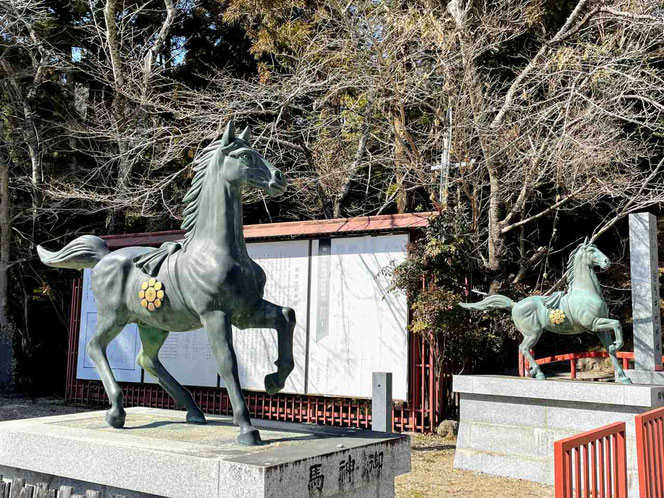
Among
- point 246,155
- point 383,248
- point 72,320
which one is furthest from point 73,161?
point 246,155

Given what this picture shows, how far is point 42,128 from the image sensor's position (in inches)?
533

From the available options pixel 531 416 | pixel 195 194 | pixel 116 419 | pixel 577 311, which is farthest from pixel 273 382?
pixel 577 311

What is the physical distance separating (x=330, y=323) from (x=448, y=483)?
337cm

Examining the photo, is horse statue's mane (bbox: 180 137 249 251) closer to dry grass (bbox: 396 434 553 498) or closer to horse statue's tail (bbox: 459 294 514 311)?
dry grass (bbox: 396 434 553 498)

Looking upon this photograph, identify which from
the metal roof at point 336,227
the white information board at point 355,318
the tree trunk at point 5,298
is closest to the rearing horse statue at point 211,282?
the white information board at point 355,318

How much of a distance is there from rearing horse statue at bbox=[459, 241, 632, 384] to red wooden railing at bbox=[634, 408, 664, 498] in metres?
2.91

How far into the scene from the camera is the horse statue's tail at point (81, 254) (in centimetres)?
445

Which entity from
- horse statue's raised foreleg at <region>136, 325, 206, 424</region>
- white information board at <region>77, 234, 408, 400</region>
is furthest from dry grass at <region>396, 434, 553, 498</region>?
horse statue's raised foreleg at <region>136, 325, 206, 424</region>

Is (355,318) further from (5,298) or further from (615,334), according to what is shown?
(5,298)

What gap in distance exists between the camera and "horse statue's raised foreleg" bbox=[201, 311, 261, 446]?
342 centimetres

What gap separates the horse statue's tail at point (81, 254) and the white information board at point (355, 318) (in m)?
5.30

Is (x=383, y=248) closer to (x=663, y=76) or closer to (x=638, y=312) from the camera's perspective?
(x=638, y=312)

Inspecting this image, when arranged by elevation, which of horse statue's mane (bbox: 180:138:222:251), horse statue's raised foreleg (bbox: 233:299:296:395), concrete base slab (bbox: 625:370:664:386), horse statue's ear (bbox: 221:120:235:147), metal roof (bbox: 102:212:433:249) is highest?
metal roof (bbox: 102:212:433:249)

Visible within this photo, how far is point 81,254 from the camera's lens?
4461 millimetres
